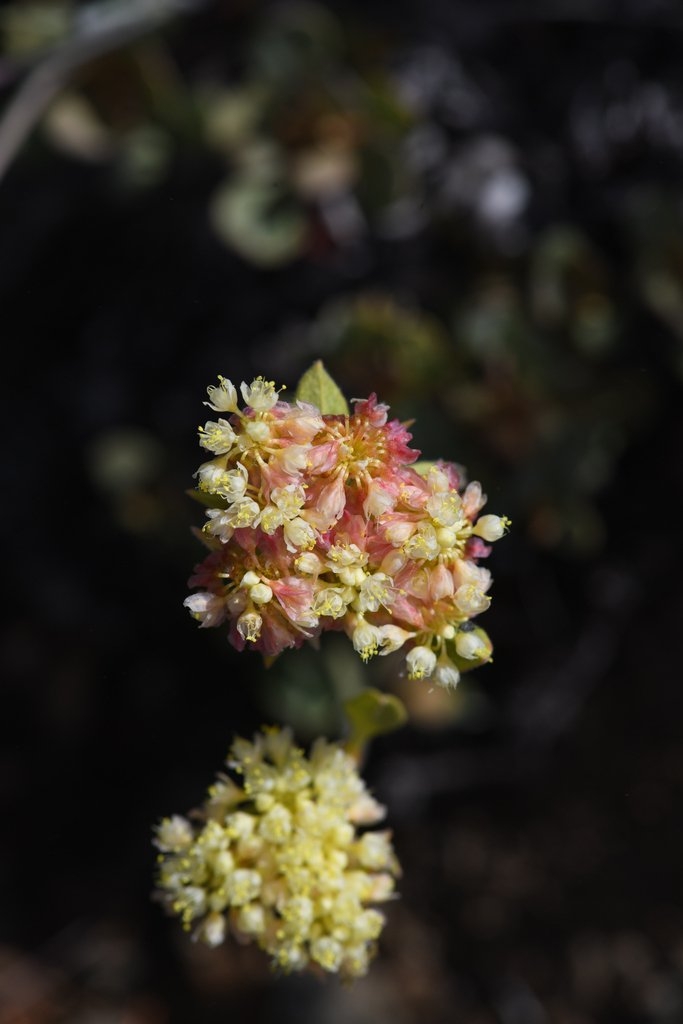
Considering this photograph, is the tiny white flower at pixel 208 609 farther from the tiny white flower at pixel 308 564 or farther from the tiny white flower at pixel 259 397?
the tiny white flower at pixel 259 397

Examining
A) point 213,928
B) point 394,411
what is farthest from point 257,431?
point 394,411

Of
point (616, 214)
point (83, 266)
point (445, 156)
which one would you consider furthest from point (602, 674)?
point (83, 266)

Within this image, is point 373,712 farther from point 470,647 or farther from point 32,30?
point 32,30

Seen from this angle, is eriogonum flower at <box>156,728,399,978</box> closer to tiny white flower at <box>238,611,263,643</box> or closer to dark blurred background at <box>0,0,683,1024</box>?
tiny white flower at <box>238,611,263,643</box>

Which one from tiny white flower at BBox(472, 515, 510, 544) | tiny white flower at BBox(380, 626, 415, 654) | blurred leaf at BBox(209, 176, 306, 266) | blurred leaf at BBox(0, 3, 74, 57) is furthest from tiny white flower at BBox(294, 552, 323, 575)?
blurred leaf at BBox(0, 3, 74, 57)

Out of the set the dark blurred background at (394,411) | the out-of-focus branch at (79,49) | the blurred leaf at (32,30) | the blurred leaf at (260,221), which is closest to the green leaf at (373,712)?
the dark blurred background at (394,411)

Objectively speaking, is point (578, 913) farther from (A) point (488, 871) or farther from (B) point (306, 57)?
(B) point (306, 57)
